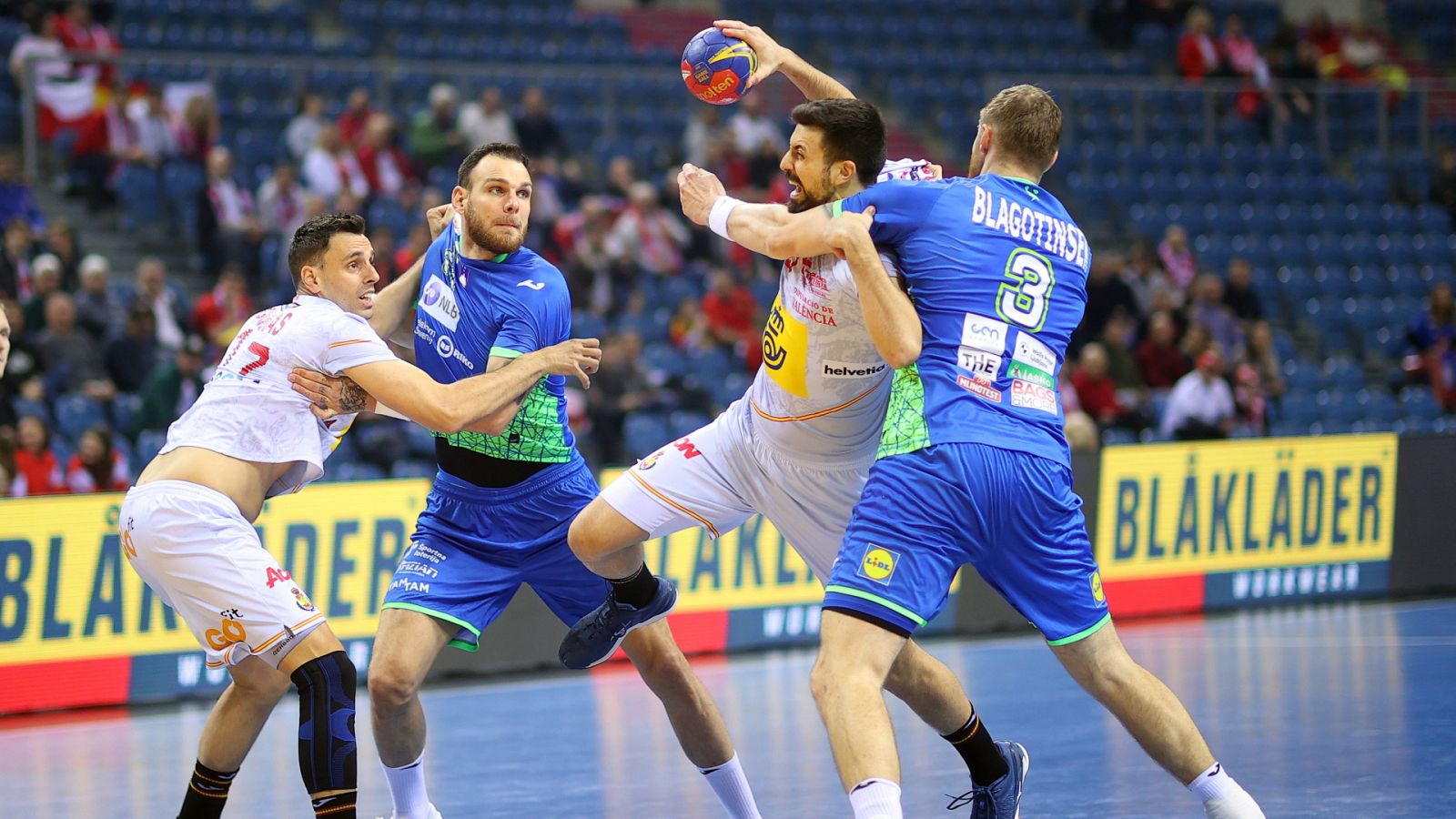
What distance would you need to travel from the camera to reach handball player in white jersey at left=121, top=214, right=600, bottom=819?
208 inches

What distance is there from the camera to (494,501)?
20.5 ft

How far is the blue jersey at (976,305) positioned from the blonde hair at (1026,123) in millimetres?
113

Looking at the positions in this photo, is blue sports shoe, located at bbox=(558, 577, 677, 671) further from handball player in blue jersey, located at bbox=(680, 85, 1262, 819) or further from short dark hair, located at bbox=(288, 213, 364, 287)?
short dark hair, located at bbox=(288, 213, 364, 287)

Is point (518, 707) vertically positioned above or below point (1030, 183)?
below

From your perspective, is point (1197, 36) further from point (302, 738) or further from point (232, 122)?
point (302, 738)

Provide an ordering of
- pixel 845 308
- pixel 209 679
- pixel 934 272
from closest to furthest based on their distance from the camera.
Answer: pixel 934 272, pixel 845 308, pixel 209 679

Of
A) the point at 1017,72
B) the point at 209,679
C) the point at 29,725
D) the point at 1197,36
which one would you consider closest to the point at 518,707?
the point at 209,679

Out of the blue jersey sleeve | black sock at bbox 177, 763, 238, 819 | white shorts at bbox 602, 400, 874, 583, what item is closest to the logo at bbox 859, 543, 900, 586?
white shorts at bbox 602, 400, 874, 583

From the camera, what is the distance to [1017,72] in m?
21.1

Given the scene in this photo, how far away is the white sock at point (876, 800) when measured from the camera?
4.57 meters

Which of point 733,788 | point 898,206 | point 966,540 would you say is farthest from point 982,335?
point 733,788

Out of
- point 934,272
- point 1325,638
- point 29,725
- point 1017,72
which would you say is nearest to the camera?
point 934,272

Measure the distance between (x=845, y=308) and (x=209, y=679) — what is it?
6079mm

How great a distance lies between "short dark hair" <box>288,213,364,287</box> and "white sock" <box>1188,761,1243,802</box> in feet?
10.6
